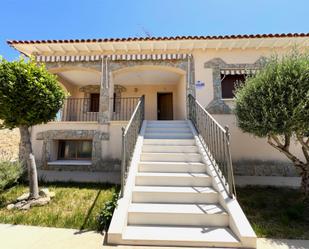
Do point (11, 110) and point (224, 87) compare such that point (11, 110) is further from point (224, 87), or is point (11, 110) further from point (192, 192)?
point (224, 87)

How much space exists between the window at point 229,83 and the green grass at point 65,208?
17.4 ft

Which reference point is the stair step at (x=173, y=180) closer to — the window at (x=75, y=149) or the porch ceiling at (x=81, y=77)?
the window at (x=75, y=149)

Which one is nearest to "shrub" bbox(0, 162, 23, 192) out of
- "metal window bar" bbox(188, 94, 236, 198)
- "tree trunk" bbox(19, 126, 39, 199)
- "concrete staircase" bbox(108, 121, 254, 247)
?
"tree trunk" bbox(19, 126, 39, 199)

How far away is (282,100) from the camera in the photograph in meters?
4.58

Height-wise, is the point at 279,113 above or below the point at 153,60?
below

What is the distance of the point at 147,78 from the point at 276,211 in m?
7.08

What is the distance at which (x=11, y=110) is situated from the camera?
13.9ft

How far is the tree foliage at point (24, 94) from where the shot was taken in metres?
4.11

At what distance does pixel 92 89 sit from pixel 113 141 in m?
4.46

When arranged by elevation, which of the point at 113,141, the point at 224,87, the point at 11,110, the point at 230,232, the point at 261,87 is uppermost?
the point at 224,87

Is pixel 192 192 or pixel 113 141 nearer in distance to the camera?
pixel 192 192

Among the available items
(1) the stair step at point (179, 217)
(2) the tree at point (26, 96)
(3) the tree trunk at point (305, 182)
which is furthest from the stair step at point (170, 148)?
(3) the tree trunk at point (305, 182)

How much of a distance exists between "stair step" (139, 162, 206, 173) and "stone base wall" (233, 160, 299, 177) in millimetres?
2712

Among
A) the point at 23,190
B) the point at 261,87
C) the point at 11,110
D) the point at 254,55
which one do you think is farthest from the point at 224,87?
the point at 23,190
